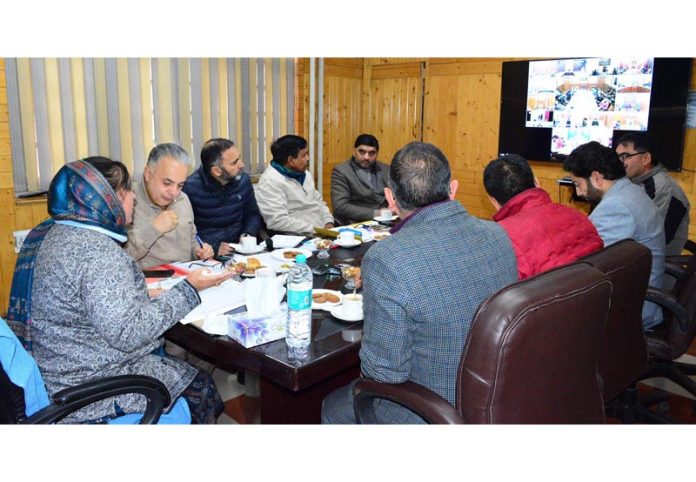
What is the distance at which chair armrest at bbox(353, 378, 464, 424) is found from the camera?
4.30ft

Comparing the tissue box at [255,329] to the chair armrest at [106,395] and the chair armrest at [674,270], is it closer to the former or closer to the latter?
the chair armrest at [106,395]

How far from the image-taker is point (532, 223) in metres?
2.01

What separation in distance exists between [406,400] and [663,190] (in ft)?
8.55

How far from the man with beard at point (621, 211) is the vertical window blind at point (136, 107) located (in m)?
3.14

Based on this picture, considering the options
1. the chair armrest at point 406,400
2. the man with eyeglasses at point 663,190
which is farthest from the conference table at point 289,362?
the man with eyeglasses at point 663,190

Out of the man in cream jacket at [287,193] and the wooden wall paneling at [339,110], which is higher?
the wooden wall paneling at [339,110]

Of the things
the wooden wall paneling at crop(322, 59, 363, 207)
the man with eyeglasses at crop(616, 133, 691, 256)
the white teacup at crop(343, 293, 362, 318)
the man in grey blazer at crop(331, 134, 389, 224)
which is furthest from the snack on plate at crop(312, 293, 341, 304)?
the wooden wall paneling at crop(322, 59, 363, 207)

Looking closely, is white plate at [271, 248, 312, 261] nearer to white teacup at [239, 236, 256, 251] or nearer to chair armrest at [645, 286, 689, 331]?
white teacup at [239, 236, 256, 251]

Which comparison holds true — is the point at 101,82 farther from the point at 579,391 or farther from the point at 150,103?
the point at 579,391

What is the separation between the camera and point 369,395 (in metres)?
1.49

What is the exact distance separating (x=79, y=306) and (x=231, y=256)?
1.16 meters

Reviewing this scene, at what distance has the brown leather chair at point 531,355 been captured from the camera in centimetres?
118

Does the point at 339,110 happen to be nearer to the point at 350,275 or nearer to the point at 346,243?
the point at 346,243

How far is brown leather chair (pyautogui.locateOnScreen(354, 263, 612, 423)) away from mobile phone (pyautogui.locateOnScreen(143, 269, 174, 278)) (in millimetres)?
1308
